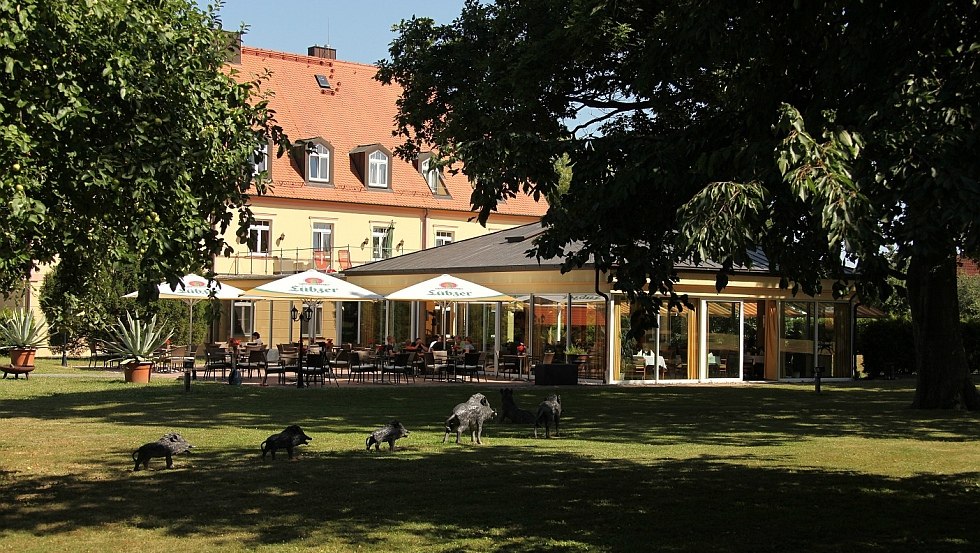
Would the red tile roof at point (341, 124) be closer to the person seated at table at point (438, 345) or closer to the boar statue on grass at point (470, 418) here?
the person seated at table at point (438, 345)

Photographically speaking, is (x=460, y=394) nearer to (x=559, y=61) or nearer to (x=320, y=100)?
(x=559, y=61)

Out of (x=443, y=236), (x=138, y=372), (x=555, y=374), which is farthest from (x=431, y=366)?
(x=443, y=236)

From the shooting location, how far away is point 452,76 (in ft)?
77.5

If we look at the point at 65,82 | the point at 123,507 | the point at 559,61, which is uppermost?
the point at 559,61

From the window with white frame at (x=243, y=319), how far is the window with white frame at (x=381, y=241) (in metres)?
6.01

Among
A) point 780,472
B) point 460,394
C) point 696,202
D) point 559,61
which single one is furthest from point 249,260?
point 696,202

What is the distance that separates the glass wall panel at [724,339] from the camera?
103 ft

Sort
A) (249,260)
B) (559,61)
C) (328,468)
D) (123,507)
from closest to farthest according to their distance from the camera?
(123,507) < (328,468) < (559,61) < (249,260)

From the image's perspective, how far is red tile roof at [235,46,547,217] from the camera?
156 ft

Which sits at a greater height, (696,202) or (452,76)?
(452,76)

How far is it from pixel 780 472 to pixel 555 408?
12.8 ft

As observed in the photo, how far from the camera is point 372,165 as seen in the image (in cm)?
4881

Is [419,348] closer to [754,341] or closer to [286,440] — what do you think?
[754,341]

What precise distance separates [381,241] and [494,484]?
36.9 meters
